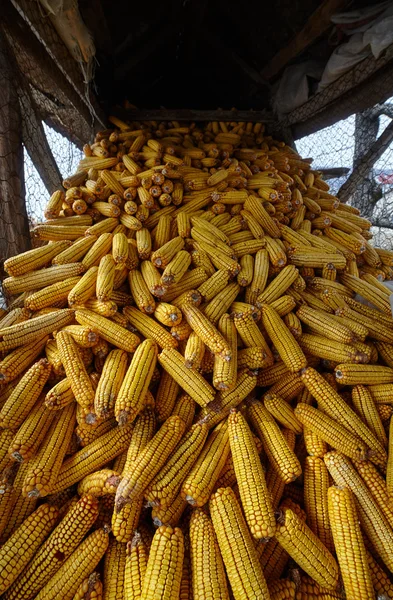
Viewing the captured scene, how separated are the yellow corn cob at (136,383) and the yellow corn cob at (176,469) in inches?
13.4

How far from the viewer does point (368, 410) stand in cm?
222

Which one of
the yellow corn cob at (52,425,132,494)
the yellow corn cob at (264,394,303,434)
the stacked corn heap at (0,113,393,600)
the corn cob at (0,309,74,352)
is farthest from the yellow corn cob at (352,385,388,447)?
the corn cob at (0,309,74,352)

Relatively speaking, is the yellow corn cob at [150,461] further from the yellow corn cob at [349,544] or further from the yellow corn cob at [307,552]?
the yellow corn cob at [349,544]

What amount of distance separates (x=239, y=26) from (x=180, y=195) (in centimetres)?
379

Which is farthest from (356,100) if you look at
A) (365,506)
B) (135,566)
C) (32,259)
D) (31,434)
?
(135,566)

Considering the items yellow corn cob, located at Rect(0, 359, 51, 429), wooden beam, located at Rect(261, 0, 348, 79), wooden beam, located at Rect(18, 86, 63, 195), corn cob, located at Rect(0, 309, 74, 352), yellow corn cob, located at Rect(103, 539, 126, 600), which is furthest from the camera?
wooden beam, located at Rect(261, 0, 348, 79)

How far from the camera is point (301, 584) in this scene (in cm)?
167

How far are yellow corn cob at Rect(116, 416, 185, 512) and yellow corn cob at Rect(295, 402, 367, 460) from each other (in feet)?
2.64

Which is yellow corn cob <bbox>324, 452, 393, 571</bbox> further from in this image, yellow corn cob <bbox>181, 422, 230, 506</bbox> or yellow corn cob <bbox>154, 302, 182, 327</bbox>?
yellow corn cob <bbox>154, 302, 182, 327</bbox>

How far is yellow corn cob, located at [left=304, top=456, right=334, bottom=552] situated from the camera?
70.8 inches

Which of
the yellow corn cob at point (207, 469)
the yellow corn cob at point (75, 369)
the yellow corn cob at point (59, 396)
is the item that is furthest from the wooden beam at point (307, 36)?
the yellow corn cob at point (59, 396)

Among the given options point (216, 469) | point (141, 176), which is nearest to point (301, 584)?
point (216, 469)

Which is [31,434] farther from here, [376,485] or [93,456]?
[376,485]

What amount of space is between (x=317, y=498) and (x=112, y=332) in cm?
165
